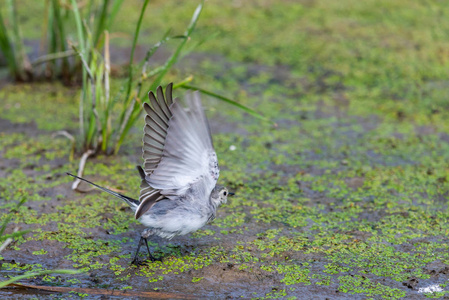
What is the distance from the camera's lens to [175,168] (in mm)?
3271

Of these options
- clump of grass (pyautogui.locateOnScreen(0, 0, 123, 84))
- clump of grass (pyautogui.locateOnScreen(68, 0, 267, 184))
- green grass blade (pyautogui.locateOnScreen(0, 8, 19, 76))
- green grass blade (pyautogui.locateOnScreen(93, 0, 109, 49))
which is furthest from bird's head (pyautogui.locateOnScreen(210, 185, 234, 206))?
green grass blade (pyautogui.locateOnScreen(0, 8, 19, 76))

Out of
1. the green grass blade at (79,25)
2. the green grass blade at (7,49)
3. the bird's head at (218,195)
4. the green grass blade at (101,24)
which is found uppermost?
the green grass blade at (79,25)

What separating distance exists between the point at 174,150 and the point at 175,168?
12 centimetres

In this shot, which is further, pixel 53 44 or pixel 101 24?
pixel 53 44

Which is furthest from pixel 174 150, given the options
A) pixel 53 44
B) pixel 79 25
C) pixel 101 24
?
pixel 53 44

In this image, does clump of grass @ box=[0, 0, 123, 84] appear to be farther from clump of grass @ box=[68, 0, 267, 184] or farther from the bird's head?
the bird's head

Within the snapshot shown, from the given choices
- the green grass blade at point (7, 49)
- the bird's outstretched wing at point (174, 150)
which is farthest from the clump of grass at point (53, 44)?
the bird's outstretched wing at point (174, 150)

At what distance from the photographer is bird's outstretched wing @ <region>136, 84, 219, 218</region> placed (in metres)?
3.15

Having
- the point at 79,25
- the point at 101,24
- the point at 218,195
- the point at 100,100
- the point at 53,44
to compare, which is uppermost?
the point at 79,25

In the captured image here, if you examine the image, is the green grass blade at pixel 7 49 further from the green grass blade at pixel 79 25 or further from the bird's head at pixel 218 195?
the bird's head at pixel 218 195

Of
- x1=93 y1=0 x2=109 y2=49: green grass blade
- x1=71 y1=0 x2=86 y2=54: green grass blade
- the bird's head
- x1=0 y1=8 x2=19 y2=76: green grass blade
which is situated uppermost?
x1=71 y1=0 x2=86 y2=54: green grass blade

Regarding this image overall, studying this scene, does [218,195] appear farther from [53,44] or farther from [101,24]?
[53,44]

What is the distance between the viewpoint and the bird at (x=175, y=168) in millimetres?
3158

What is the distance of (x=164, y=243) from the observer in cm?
378
